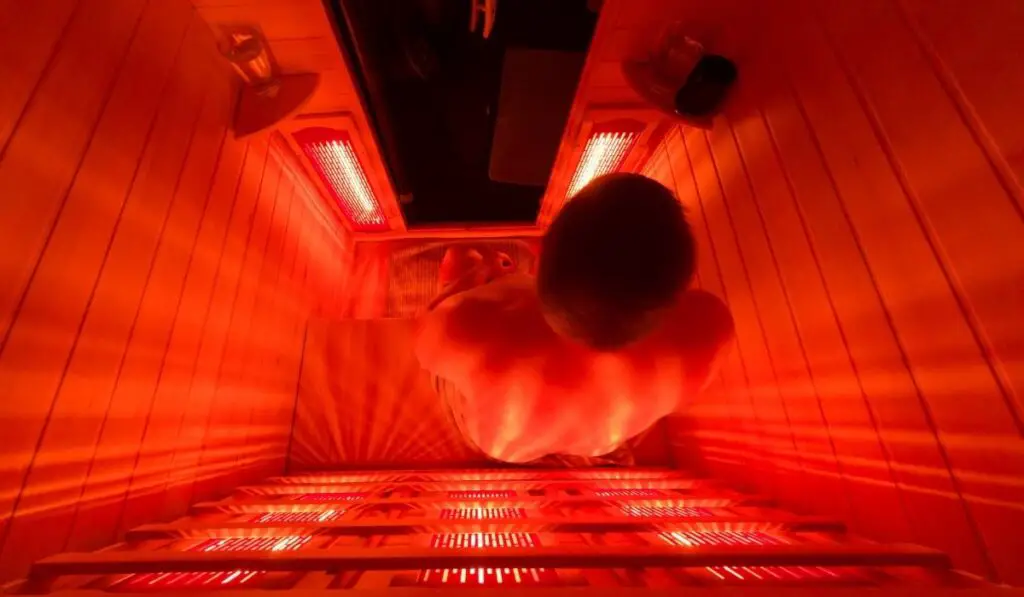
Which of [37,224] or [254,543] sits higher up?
[37,224]

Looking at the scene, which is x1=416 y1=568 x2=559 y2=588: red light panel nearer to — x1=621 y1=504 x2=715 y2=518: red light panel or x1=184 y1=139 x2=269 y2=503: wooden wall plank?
x1=621 y1=504 x2=715 y2=518: red light panel

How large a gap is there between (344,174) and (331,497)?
151 cm

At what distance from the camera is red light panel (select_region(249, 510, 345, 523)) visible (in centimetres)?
112

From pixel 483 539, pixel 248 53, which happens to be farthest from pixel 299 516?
pixel 248 53

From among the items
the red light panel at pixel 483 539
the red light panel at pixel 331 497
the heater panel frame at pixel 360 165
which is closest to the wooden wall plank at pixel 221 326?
the heater panel frame at pixel 360 165

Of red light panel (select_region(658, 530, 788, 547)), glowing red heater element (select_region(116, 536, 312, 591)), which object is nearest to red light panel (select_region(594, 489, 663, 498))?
red light panel (select_region(658, 530, 788, 547))

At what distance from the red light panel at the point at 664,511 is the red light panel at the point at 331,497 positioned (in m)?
0.72

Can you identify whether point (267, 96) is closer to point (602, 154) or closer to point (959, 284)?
point (602, 154)

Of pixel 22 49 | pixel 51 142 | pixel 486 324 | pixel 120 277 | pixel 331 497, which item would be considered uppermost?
pixel 22 49

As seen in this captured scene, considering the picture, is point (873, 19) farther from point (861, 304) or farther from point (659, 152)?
point (659, 152)

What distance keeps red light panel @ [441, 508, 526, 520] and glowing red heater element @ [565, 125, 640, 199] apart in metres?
1.28

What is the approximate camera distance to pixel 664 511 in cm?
118

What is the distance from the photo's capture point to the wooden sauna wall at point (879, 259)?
2.43 ft

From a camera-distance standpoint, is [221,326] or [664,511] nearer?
[664,511]
